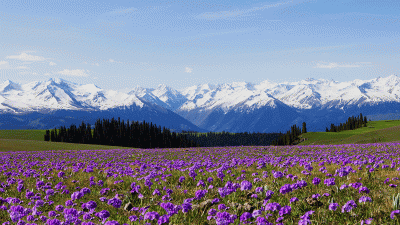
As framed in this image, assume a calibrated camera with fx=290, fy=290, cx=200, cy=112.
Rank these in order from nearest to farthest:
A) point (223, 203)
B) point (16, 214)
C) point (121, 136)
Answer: point (16, 214) < point (223, 203) < point (121, 136)

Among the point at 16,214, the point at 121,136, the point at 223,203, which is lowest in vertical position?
the point at 223,203

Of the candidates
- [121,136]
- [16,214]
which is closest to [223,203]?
[16,214]

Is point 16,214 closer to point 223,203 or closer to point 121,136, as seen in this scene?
point 223,203

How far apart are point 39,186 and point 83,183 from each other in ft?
5.07

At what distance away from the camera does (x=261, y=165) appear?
1293cm

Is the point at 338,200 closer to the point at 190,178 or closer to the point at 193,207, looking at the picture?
the point at 193,207

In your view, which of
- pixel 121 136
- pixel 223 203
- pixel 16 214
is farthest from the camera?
pixel 121 136

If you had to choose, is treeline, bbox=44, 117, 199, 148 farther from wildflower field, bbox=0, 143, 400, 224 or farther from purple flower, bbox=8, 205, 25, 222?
purple flower, bbox=8, 205, 25, 222

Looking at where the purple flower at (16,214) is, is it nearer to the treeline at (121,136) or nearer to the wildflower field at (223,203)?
the wildflower field at (223,203)

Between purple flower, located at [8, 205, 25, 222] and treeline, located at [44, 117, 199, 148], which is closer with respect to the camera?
purple flower, located at [8, 205, 25, 222]

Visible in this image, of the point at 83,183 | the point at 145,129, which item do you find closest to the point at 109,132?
the point at 145,129

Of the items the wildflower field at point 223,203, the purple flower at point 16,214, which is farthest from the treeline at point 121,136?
the purple flower at point 16,214

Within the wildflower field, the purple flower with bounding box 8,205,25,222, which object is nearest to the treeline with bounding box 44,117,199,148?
the wildflower field

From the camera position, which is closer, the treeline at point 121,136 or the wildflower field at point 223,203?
the wildflower field at point 223,203
